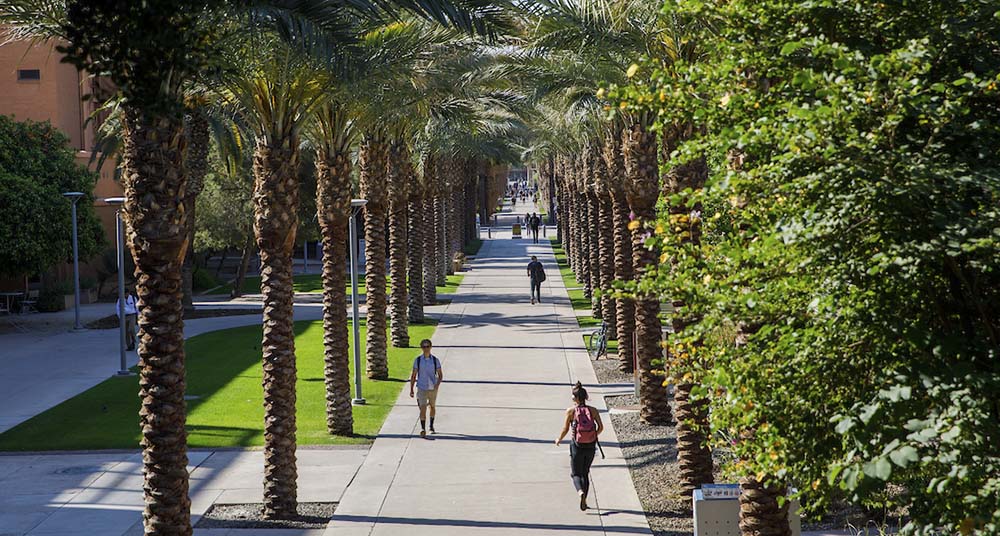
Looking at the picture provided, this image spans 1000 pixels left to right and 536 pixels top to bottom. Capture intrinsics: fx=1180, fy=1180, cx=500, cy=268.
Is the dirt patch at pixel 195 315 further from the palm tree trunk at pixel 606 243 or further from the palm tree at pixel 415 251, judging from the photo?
the palm tree trunk at pixel 606 243

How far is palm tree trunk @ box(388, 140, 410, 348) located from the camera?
29078mm

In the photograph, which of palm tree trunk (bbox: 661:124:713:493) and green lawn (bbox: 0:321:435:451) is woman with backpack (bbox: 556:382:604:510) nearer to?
palm tree trunk (bbox: 661:124:713:493)

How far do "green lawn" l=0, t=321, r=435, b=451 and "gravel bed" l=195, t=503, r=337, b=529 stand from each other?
3.81 metres

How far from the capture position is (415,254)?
3459 cm

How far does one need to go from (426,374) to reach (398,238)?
10789 mm

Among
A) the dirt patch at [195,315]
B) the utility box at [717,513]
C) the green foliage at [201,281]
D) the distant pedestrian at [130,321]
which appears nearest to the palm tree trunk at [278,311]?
the utility box at [717,513]

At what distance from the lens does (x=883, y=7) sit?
6379mm

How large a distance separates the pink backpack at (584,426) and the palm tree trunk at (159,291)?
5.35 meters

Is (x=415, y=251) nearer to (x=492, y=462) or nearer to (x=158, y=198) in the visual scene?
(x=492, y=462)

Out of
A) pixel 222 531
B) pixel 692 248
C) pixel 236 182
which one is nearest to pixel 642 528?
pixel 222 531

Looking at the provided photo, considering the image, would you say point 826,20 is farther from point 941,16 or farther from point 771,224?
point 771,224

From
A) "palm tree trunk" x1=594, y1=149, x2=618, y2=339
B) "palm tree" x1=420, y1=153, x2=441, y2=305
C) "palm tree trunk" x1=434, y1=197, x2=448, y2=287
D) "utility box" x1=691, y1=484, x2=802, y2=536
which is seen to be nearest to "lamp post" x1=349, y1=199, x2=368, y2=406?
"palm tree trunk" x1=594, y1=149, x2=618, y2=339

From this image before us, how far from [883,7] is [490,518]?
30.0 ft

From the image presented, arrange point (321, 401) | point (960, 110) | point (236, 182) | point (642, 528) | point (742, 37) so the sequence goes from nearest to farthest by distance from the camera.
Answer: point (960, 110) < point (742, 37) < point (642, 528) < point (321, 401) < point (236, 182)
